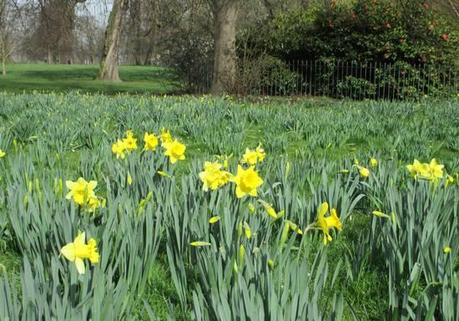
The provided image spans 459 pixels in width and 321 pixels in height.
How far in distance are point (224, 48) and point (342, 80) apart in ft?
10.6

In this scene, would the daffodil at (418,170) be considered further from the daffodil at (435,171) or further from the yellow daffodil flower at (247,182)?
the yellow daffodil flower at (247,182)

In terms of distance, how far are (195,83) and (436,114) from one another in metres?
9.24

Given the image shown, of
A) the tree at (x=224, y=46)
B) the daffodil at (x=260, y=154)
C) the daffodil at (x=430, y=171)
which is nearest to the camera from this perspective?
the daffodil at (x=430, y=171)

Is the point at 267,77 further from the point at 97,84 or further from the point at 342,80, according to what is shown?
the point at 97,84

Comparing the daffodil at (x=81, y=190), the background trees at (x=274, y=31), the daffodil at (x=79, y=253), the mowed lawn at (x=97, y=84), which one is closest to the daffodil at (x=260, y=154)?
the daffodil at (x=81, y=190)

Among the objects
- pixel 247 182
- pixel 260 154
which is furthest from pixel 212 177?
pixel 260 154

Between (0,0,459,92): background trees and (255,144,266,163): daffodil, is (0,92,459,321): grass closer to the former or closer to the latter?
(255,144,266,163): daffodil

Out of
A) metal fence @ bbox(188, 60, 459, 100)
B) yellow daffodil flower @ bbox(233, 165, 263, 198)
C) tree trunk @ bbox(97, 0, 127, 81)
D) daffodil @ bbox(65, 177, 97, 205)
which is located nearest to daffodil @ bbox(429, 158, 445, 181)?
yellow daffodil flower @ bbox(233, 165, 263, 198)

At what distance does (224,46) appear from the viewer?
44.9ft

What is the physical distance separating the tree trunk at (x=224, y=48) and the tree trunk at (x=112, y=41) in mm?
6305

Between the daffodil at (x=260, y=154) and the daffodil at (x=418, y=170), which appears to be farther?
the daffodil at (x=260, y=154)

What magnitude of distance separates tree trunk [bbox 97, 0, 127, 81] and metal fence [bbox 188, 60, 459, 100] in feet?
23.0

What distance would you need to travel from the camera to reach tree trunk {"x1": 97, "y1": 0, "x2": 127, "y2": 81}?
20.6 metres

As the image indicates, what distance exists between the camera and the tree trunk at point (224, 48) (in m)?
13.4
